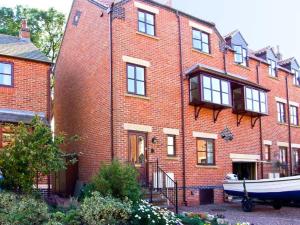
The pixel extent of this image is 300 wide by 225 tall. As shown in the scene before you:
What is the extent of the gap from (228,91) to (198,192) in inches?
209

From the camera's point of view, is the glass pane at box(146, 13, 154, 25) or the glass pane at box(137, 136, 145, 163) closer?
the glass pane at box(137, 136, 145, 163)

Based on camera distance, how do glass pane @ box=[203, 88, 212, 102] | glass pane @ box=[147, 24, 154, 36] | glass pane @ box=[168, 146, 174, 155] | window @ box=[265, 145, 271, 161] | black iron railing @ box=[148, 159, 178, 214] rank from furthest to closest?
window @ box=[265, 145, 271, 161] → glass pane @ box=[203, 88, 212, 102] → glass pane @ box=[147, 24, 154, 36] → glass pane @ box=[168, 146, 174, 155] → black iron railing @ box=[148, 159, 178, 214]

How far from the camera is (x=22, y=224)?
888cm

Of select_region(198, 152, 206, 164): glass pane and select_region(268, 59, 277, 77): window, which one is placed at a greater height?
select_region(268, 59, 277, 77): window

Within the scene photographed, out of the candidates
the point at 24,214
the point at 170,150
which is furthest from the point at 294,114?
the point at 24,214

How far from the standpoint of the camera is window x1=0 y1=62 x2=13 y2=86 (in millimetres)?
16781

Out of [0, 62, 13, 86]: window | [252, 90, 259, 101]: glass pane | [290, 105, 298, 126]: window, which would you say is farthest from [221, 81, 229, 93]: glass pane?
[0, 62, 13, 86]: window

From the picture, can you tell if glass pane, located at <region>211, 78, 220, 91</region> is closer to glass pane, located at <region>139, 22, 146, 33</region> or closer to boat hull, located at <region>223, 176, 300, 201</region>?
glass pane, located at <region>139, 22, 146, 33</region>

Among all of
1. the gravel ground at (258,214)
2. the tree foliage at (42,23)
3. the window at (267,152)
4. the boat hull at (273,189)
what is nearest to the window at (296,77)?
the window at (267,152)

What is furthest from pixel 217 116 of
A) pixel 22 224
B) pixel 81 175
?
pixel 22 224

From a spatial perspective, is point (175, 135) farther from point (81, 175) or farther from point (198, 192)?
point (81, 175)

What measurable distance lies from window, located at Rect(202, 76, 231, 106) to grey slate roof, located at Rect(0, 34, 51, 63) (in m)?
7.35

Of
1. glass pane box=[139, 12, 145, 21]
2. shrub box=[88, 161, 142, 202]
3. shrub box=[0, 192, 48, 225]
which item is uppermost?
glass pane box=[139, 12, 145, 21]

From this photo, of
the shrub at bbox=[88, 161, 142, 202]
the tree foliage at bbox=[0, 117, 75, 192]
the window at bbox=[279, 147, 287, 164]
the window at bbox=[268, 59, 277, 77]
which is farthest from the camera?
the window at bbox=[268, 59, 277, 77]
